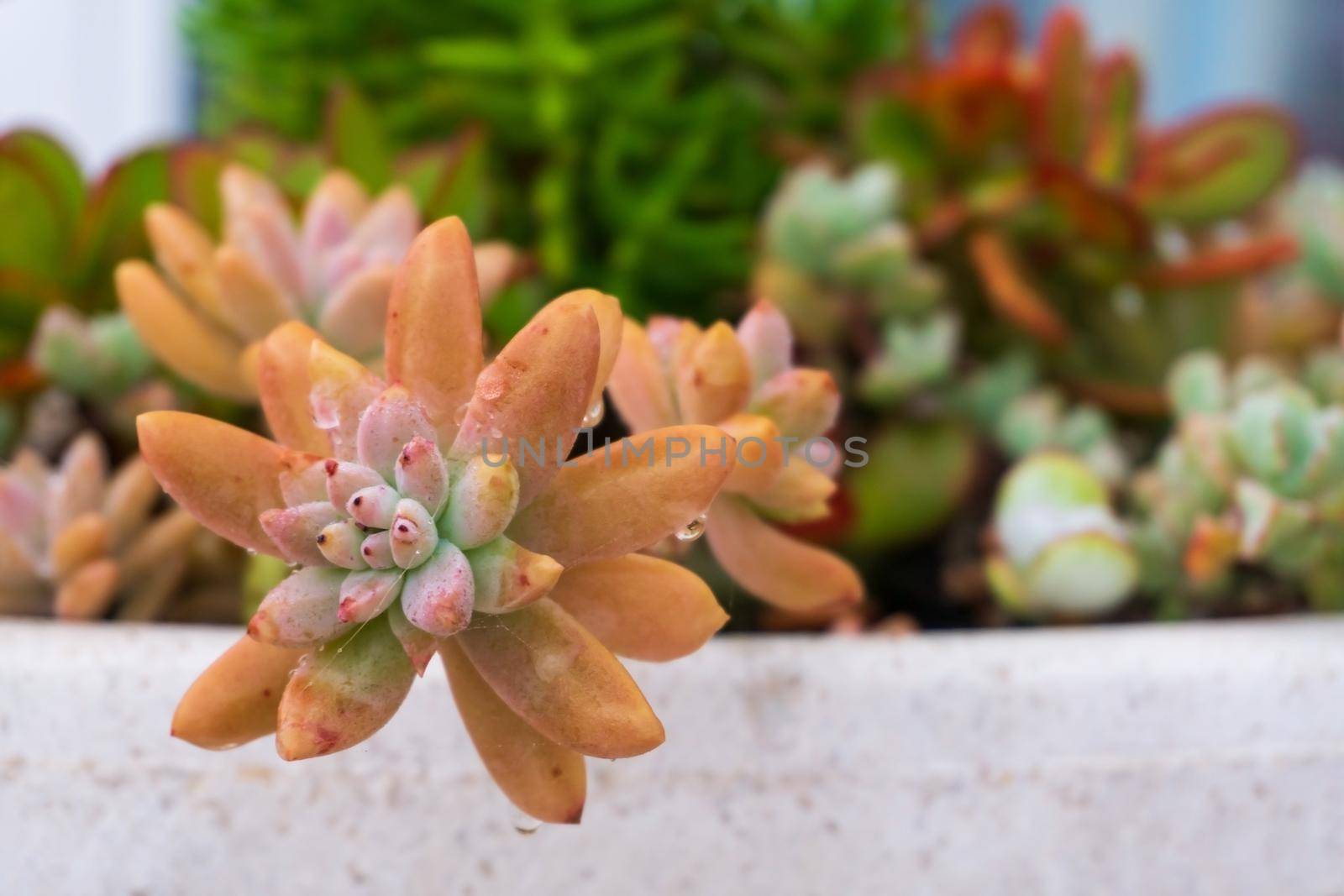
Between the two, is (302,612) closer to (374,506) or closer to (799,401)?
(374,506)

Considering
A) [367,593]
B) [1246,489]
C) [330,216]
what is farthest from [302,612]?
[1246,489]

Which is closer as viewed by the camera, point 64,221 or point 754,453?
point 754,453

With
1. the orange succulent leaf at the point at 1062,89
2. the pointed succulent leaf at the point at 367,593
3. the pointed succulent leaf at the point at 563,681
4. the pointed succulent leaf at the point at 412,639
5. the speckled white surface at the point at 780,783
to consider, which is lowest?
Answer: the speckled white surface at the point at 780,783

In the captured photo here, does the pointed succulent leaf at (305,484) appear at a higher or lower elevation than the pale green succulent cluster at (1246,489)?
higher

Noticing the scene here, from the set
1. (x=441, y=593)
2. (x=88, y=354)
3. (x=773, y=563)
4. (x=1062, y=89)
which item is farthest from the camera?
(x=1062, y=89)

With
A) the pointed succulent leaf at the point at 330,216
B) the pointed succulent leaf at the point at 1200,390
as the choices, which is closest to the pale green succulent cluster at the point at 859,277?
the pointed succulent leaf at the point at 1200,390

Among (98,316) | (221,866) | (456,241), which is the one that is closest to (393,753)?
(221,866)

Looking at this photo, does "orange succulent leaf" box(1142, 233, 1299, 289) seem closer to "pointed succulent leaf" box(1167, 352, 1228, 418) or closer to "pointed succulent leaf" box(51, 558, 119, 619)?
"pointed succulent leaf" box(1167, 352, 1228, 418)

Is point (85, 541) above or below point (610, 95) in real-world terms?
below

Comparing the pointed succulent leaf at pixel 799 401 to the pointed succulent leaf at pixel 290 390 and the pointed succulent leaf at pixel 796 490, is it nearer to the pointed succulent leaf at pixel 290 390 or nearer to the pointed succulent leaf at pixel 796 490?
the pointed succulent leaf at pixel 796 490
